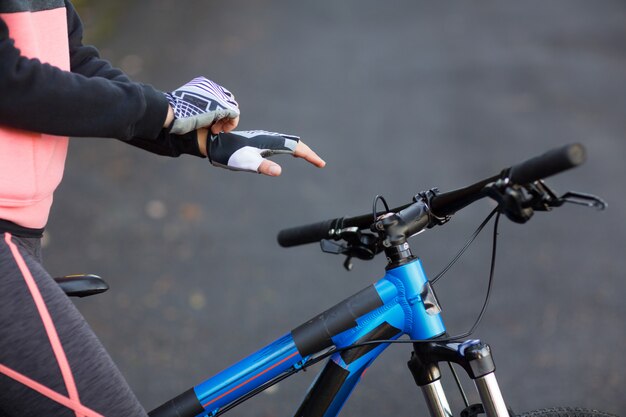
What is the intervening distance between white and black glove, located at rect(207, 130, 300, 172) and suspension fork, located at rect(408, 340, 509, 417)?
53 centimetres

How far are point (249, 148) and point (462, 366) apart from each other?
64 cm

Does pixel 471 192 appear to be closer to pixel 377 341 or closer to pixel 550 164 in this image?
pixel 550 164

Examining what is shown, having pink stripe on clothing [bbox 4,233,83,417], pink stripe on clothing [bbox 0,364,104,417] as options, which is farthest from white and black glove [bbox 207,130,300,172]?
pink stripe on clothing [bbox 0,364,104,417]

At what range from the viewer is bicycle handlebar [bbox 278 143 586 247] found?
1348 millimetres

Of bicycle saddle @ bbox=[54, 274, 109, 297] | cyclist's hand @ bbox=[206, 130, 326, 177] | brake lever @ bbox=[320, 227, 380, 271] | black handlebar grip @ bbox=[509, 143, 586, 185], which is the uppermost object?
cyclist's hand @ bbox=[206, 130, 326, 177]

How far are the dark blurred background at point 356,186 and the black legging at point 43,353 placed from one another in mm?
2328

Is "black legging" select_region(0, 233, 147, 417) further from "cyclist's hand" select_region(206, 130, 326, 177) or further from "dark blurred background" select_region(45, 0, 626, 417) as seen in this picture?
"dark blurred background" select_region(45, 0, 626, 417)

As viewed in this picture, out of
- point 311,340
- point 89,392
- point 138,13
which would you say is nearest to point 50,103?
point 89,392

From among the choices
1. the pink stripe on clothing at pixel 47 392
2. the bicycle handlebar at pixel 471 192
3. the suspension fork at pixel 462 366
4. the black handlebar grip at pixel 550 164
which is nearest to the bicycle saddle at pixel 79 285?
the pink stripe on clothing at pixel 47 392

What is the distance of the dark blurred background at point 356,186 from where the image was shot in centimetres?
406

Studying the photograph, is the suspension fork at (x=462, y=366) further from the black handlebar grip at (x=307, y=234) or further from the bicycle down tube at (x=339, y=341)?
the black handlebar grip at (x=307, y=234)

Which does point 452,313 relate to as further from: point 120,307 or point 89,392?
point 89,392

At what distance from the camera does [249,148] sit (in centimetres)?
170

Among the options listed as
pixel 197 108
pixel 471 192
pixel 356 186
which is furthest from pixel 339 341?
pixel 356 186
